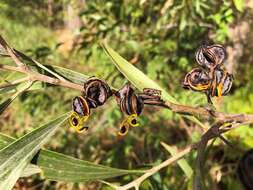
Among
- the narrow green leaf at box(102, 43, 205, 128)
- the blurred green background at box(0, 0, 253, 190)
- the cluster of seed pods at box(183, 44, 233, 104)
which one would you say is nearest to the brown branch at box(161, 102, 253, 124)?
the cluster of seed pods at box(183, 44, 233, 104)

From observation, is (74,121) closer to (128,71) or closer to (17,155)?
(17,155)

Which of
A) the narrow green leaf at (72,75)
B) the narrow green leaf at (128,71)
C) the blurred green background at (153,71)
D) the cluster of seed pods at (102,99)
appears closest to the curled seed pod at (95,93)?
the cluster of seed pods at (102,99)

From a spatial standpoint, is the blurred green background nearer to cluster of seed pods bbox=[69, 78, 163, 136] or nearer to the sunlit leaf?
the sunlit leaf

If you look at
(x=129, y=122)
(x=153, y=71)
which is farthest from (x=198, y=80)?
(x=153, y=71)

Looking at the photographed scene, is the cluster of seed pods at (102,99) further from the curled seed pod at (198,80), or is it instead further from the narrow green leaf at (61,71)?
the narrow green leaf at (61,71)

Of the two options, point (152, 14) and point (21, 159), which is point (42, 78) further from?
point (152, 14)

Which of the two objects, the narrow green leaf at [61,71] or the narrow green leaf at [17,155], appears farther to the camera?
the narrow green leaf at [61,71]
